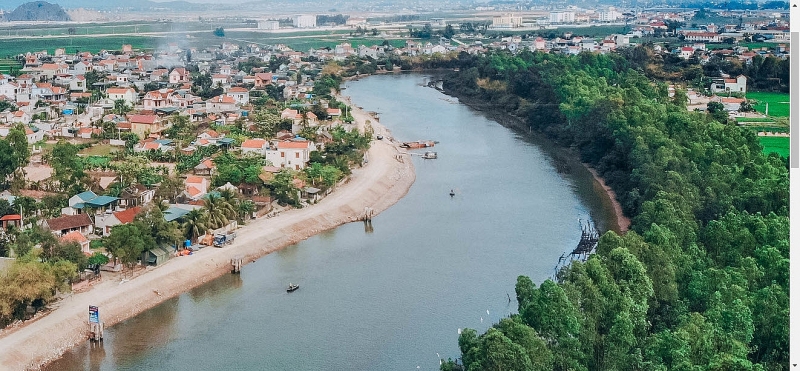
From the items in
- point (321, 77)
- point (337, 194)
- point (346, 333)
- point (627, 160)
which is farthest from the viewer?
point (321, 77)

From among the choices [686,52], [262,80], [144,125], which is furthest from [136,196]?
[686,52]

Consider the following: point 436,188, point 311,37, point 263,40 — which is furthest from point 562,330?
point 311,37

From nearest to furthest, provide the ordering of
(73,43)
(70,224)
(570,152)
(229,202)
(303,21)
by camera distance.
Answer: (70,224), (229,202), (570,152), (73,43), (303,21)

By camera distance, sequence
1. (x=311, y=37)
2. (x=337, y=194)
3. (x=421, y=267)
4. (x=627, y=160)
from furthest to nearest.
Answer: (x=311, y=37), (x=627, y=160), (x=337, y=194), (x=421, y=267)

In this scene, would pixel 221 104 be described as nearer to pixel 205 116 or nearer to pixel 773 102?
pixel 205 116

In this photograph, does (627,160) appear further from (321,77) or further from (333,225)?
(321,77)

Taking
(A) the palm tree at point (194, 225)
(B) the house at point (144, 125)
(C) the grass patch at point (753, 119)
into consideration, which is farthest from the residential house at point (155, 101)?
(C) the grass patch at point (753, 119)
